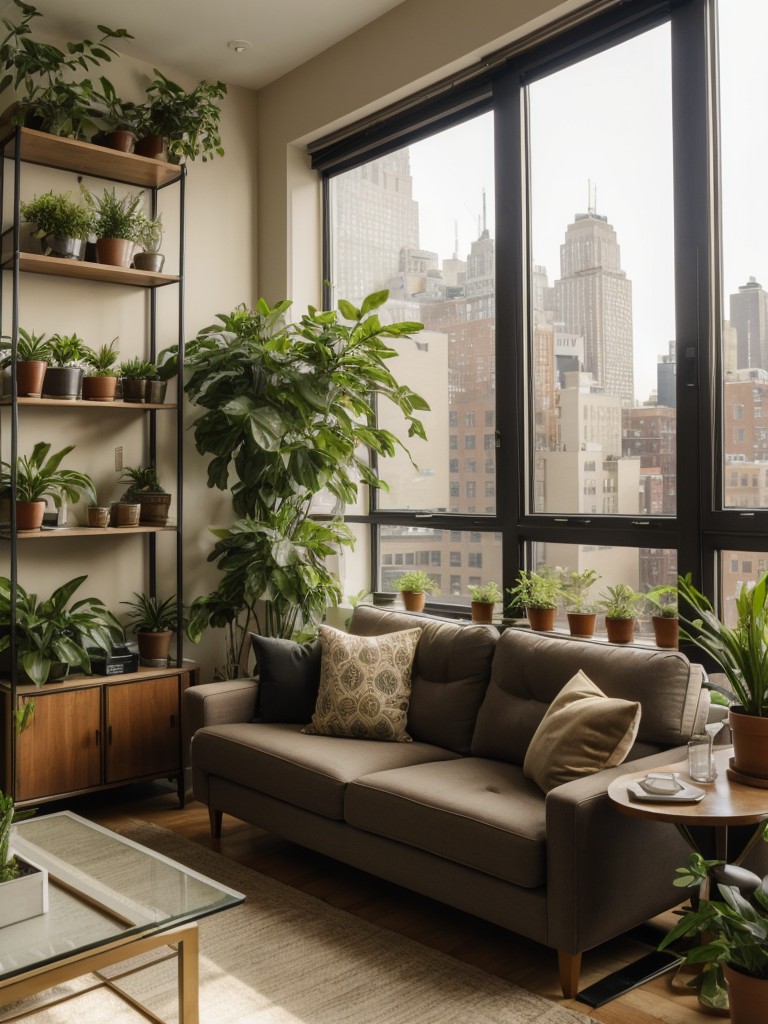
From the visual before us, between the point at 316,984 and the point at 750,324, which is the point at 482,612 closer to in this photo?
the point at 750,324

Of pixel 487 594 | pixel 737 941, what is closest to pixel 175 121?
pixel 487 594

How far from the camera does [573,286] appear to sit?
3713mm

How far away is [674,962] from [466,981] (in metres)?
0.58

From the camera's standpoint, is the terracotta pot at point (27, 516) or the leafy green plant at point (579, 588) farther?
the terracotta pot at point (27, 516)

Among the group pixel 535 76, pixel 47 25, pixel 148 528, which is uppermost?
pixel 47 25

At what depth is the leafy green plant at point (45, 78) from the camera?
3.83 m

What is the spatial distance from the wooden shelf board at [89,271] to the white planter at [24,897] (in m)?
2.58

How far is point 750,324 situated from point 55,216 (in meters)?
2.80

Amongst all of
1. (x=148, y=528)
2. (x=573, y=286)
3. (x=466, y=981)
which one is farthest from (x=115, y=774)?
(x=573, y=286)

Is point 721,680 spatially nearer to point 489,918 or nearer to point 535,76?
point 489,918

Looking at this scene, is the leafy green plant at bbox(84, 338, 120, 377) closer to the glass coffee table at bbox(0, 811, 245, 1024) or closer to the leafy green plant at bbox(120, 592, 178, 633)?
the leafy green plant at bbox(120, 592, 178, 633)

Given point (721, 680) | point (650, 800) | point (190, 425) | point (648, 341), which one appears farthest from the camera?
point (190, 425)

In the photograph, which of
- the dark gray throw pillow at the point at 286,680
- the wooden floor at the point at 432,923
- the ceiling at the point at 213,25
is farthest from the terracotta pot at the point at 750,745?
the ceiling at the point at 213,25

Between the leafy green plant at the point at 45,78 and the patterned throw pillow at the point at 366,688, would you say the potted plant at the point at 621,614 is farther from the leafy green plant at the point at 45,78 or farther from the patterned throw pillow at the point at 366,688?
the leafy green plant at the point at 45,78
